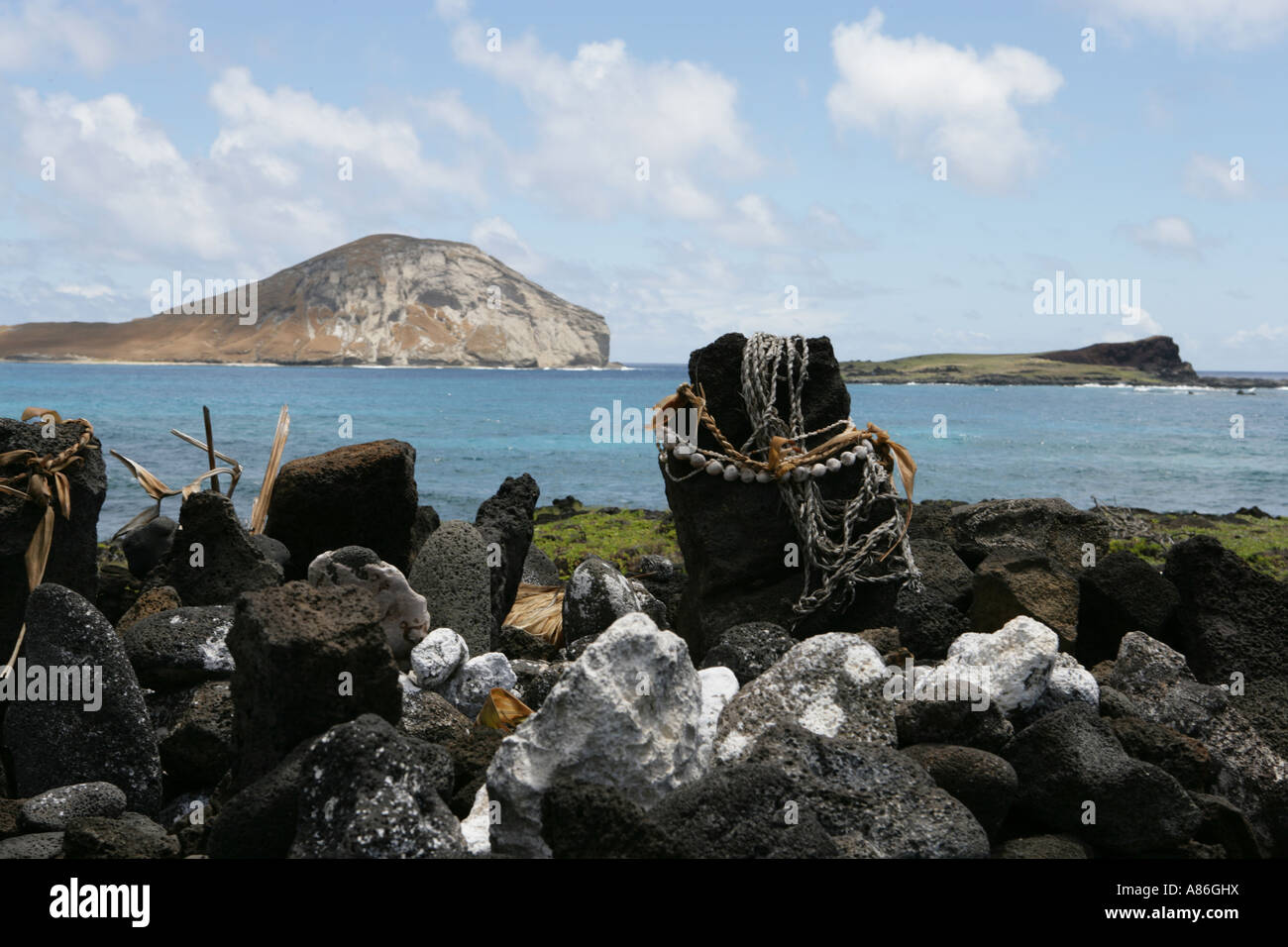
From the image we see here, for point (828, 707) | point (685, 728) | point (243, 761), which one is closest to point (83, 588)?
point (243, 761)

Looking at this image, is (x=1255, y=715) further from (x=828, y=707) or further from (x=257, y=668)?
(x=257, y=668)

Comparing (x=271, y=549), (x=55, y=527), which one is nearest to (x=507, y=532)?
(x=271, y=549)

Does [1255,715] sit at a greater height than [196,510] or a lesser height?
lesser

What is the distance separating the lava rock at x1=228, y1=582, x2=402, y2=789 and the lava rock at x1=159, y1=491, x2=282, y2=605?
2273 mm

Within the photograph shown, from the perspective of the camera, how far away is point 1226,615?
19.5 feet

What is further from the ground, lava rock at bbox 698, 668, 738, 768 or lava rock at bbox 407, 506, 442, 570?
lava rock at bbox 407, 506, 442, 570

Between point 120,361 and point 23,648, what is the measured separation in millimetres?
149919

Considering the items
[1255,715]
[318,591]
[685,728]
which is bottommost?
[1255,715]

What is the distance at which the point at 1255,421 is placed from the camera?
65188mm

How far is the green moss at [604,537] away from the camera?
11719 mm

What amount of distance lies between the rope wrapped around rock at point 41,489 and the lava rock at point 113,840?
182cm

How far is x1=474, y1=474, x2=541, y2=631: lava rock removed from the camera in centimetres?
706

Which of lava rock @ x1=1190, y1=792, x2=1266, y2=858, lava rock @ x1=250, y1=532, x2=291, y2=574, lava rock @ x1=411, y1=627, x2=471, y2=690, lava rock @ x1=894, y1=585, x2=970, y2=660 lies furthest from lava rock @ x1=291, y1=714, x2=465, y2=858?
lava rock @ x1=250, y1=532, x2=291, y2=574

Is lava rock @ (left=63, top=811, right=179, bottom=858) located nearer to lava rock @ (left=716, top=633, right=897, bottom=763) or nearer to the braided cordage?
lava rock @ (left=716, top=633, right=897, bottom=763)
